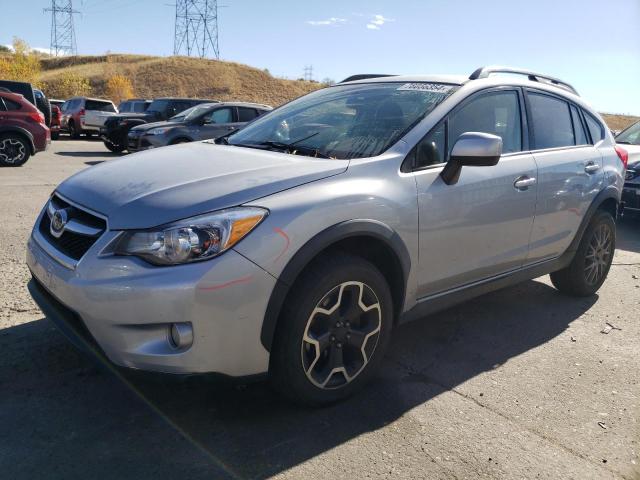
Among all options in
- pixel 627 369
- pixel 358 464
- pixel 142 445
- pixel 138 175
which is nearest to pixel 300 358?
pixel 358 464

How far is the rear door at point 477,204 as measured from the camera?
3150 mm

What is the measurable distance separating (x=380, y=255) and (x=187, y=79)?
6515 centimetres

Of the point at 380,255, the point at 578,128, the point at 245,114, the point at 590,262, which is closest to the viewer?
the point at 380,255

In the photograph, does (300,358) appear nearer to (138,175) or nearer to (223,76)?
(138,175)

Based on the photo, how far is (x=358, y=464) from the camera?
8.07 ft

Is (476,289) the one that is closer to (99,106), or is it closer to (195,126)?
(195,126)

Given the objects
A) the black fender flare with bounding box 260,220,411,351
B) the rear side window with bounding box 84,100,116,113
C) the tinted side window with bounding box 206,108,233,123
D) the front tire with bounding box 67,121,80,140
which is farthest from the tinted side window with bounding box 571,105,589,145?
the front tire with bounding box 67,121,80,140

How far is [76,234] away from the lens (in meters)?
2.62

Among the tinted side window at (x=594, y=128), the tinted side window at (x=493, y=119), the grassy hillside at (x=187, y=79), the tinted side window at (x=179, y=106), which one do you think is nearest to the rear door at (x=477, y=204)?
the tinted side window at (x=493, y=119)

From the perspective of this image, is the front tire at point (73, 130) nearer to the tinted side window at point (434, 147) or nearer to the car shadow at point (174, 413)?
the car shadow at point (174, 413)

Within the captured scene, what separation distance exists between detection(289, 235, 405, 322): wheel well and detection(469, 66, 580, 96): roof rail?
1533mm

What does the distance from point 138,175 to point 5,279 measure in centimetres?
230

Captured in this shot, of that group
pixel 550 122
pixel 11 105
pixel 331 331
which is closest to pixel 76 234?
pixel 331 331

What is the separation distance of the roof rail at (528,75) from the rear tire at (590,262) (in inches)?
44.4
